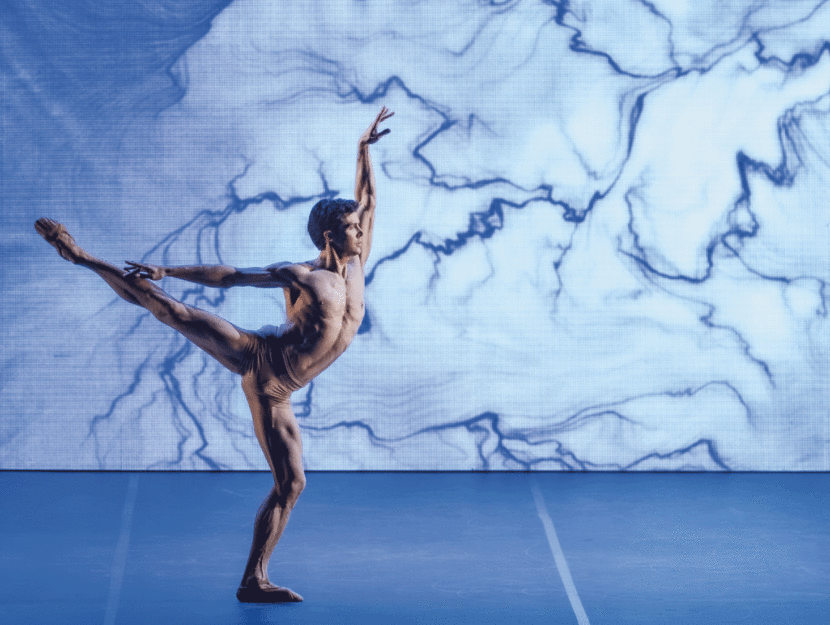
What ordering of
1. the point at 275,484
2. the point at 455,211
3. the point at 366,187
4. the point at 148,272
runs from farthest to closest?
the point at 455,211 < the point at 366,187 < the point at 275,484 < the point at 148,272

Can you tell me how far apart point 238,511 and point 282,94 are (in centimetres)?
201

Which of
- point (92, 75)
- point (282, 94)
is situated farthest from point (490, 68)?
point (92, 75)

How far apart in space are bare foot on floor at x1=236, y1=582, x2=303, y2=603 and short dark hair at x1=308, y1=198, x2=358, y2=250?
1058 mm

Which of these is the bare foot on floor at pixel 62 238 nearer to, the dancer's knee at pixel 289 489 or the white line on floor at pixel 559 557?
the dancer's knee at pixel 289 489

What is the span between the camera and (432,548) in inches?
155

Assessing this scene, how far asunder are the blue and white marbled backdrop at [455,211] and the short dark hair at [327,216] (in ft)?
6.11

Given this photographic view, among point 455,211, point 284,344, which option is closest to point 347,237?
point 284,344

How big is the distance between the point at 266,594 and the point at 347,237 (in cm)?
112

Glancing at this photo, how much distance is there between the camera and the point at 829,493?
4840 millimetres

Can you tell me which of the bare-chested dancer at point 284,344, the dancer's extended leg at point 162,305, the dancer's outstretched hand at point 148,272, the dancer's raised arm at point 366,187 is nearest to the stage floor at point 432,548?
the bare-chested dancer at point 284,344

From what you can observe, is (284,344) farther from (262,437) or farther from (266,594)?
(266,594)

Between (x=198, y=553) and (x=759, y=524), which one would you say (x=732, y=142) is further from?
(x=198, y=553)

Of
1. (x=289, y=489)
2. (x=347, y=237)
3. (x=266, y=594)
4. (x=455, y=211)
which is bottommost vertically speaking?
(x=266, y=594)

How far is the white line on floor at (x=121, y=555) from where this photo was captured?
129 inches
